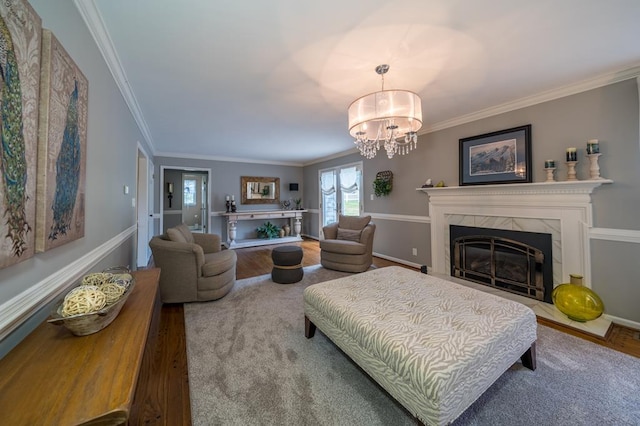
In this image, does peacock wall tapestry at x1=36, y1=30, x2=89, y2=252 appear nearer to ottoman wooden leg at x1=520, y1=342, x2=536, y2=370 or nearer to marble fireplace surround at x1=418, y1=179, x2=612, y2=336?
ottoman wooden leg at x1=520, y1=342, x2=536, y2=370

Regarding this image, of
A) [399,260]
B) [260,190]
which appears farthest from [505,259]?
[260,190]

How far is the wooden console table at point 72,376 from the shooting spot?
0.62 m

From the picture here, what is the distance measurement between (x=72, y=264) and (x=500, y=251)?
420cm

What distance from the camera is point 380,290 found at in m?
1.94

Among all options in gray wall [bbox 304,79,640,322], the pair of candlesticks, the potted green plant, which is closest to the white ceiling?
gray wall [bbox 304,79,640,322]

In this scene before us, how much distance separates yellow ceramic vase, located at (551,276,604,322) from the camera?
225 cm

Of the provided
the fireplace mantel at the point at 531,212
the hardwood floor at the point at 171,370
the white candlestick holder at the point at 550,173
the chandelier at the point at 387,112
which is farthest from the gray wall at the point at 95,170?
the white candlestick holder at the point at 550,173

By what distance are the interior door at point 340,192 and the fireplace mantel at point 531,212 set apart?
189 centimetres

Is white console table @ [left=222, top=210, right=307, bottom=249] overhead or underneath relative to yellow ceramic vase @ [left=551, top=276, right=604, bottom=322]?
overhead

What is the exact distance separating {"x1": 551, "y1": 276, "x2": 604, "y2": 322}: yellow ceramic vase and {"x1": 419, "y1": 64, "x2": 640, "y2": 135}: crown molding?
194 centimetres

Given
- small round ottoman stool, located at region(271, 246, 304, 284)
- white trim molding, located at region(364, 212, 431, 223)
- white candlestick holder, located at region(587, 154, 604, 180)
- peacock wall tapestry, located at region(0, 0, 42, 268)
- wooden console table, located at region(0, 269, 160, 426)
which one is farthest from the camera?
white trim molding, located at region(364, 212, 431, 223)

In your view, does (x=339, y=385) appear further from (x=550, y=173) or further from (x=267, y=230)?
(x=267, y=230)

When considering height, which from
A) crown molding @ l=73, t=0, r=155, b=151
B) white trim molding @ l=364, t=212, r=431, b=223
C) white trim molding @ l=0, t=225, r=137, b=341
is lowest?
white trim molding @ l=0, t=225, r=137, b=341

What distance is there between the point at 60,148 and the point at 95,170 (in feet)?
2.11
